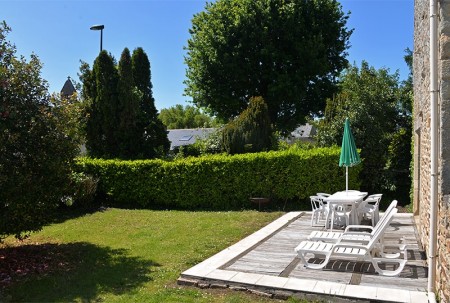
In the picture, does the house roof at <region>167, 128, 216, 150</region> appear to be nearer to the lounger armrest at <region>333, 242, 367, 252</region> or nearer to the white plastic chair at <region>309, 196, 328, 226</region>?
the white plastic chair at <region>309, 196, 328, 226</region>

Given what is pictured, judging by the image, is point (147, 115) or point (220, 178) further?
point (147, 115)

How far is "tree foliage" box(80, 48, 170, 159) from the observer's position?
16.7 meters

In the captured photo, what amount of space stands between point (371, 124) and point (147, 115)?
9737 mm

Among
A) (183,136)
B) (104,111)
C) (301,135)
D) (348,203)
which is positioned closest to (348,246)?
(348,203)

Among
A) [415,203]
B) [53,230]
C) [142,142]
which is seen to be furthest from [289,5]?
[53,230]

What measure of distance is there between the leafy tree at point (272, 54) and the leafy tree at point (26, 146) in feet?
47.8

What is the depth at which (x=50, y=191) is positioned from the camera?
823 centimetres

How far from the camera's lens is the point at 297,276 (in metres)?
6.00

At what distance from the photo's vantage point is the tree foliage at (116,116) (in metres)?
16.7

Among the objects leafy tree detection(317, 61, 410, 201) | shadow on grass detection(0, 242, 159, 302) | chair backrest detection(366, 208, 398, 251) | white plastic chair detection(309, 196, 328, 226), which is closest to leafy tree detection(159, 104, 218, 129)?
leafy tree detection(317, 61, 410, 201)

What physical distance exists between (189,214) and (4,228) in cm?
619

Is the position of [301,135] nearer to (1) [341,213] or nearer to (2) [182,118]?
(1) [341,213]

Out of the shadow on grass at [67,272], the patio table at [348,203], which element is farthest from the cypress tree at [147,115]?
the patio table at [348,203]

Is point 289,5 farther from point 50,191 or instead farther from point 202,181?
point 50,191
